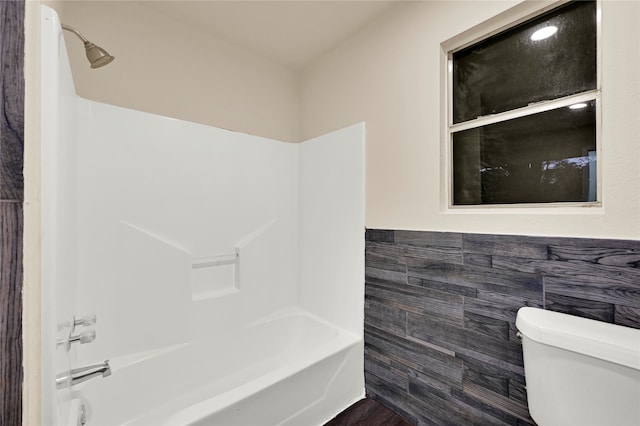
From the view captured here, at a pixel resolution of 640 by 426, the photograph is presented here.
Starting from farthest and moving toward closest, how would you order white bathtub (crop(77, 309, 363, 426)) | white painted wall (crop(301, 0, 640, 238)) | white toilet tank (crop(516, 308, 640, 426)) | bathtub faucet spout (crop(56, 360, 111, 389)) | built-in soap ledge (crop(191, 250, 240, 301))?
built-in soap ledge (crop(191, 250, 240, 301)) < white bathtub (crop(77, 309, 363, 426)) < bathtub faucet spout (crop(56, 360, 111, 389)) < white painted wall (crop(301, 0, 640, 238)) < white toilet tank (crop(516, 308, 640, 426))

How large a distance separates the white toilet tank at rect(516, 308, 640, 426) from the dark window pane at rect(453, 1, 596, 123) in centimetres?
90

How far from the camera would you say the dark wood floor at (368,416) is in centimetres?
157

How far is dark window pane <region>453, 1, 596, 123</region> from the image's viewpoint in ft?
3.63

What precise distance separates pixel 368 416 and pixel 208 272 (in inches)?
51.6

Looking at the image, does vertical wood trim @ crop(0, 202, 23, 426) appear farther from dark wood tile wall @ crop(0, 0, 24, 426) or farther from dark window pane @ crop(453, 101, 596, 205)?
dark window pane @ crop(453, 101, 596, 205)

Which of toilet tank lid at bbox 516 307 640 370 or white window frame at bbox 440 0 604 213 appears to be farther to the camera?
white window frame at bbox 440 0 604 213

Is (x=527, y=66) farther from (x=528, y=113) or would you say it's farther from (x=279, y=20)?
(x=279, y=20)

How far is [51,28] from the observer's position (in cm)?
64

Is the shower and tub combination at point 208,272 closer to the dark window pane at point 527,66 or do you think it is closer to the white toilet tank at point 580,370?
the dark window pane at point 527,66

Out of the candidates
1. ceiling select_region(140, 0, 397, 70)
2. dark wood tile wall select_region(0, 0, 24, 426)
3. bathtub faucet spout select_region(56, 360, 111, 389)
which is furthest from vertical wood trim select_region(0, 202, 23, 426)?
ceiling select_region(140, 0, 397, 70)

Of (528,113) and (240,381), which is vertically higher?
(528,113)

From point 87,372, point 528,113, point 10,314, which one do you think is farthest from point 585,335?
point 87,372

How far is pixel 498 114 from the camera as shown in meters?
1.33

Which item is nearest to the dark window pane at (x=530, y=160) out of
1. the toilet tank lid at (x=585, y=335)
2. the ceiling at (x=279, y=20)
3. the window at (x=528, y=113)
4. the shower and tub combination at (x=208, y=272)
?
the window at (x=528, y=113)
